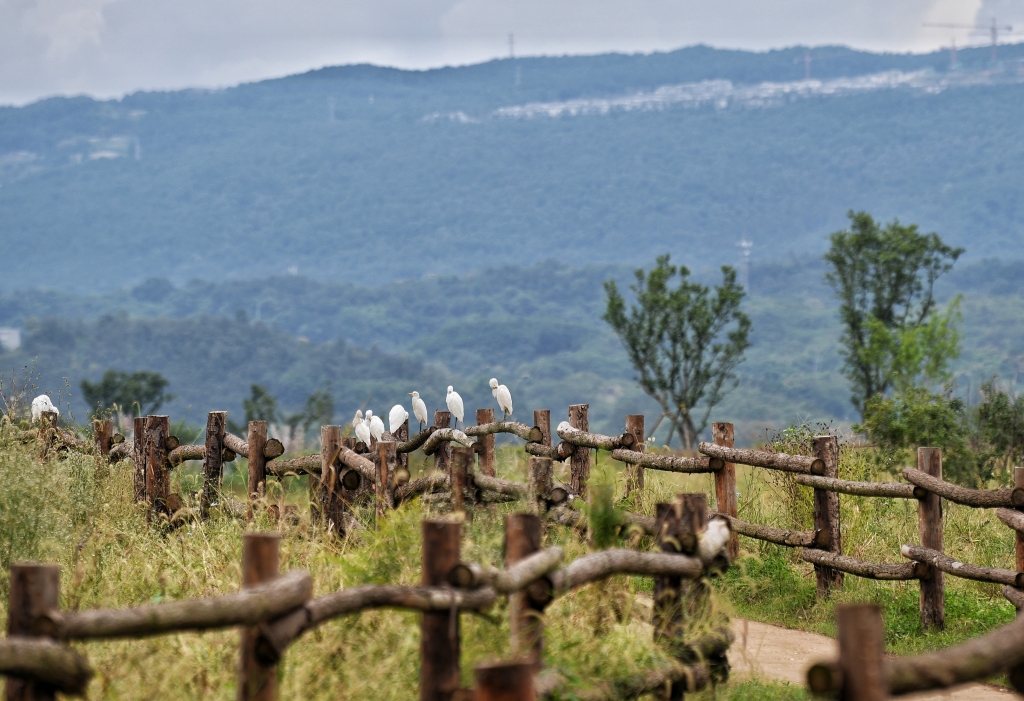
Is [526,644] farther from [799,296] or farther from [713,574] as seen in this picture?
[799,296]

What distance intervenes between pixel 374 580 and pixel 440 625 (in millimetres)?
1552

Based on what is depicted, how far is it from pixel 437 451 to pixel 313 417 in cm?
2160

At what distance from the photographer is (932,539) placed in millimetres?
8023

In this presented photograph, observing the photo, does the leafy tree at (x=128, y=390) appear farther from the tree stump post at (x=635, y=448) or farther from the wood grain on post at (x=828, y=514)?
the wood grain on post at (x=828, y=514)

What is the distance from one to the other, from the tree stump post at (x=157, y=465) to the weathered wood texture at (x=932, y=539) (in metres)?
5.79

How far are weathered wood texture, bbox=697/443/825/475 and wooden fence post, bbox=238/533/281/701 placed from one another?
5.32 meters

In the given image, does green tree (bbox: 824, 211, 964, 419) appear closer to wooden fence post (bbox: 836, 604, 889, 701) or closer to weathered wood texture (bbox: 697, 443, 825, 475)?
weathered wood texture (bbox: 697, 443, 825, 475)

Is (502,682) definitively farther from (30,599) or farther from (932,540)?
(932,540)

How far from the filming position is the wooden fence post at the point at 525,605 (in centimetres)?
441

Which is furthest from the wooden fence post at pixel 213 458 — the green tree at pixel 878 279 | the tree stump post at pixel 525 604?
the green tree at pixel 878 279

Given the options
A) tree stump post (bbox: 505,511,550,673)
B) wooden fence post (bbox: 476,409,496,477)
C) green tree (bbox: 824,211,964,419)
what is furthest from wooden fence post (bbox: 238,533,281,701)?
green tree (bbox: 824,211,964,419)

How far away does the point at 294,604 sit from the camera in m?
3.82

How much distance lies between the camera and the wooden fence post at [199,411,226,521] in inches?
360

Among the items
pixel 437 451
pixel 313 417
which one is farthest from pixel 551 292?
pixel 437 451
